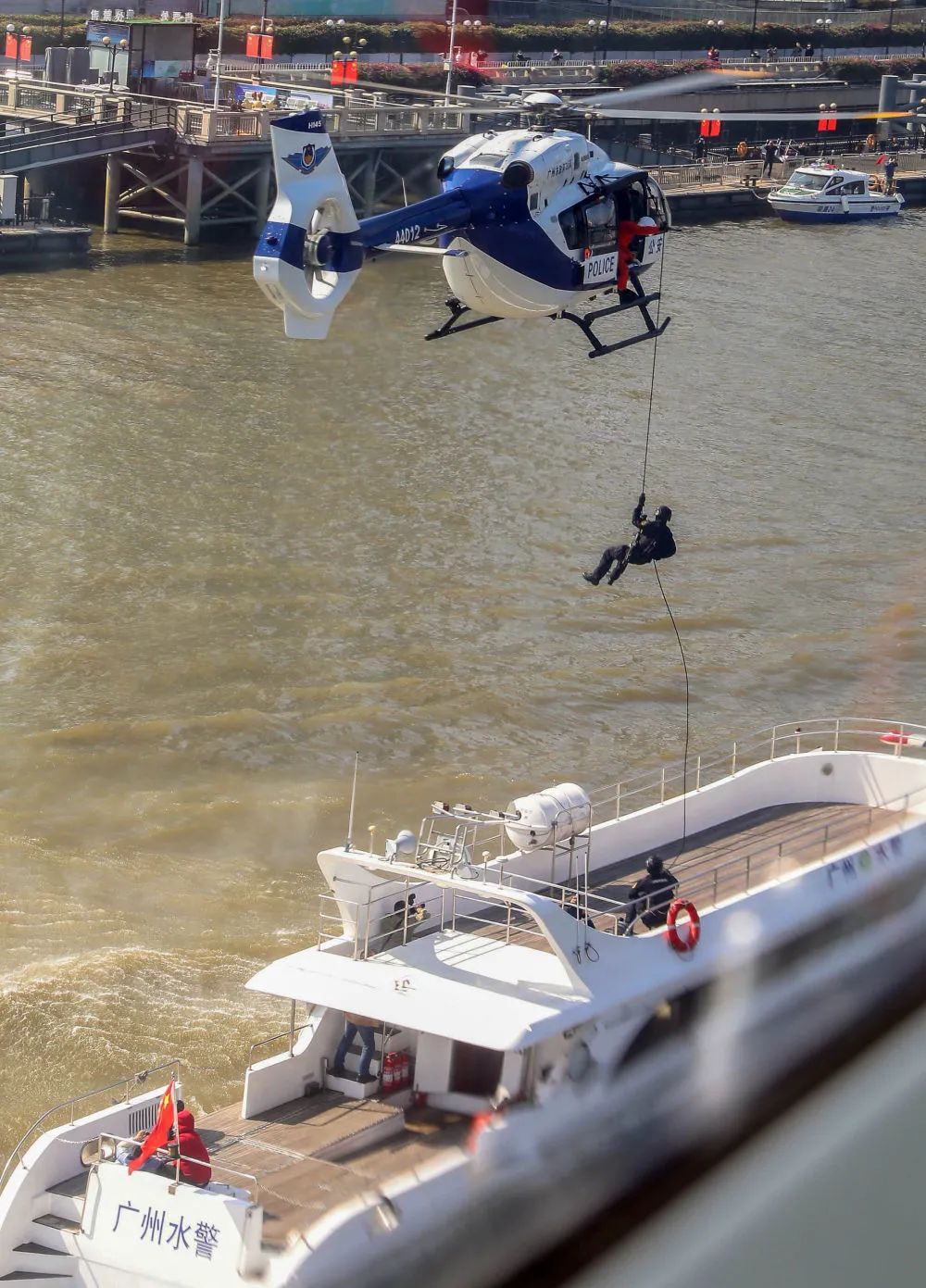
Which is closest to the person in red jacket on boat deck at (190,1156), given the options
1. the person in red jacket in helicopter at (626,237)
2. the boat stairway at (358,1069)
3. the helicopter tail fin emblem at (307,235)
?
the boat stairway at (358,1069)

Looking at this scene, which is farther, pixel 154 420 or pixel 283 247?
pixel 154 420

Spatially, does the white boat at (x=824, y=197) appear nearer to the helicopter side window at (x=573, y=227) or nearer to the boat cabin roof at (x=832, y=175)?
the boat cabin roof at (x=832, y=175)

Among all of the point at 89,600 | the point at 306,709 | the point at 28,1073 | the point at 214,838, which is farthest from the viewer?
the point at 89,600

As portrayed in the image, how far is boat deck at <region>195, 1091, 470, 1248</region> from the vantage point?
10211 mm

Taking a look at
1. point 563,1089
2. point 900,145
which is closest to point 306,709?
point 563,1089

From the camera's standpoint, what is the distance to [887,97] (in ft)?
202

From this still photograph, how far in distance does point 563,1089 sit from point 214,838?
5.63m

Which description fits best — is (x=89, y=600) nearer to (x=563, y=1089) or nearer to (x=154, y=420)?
(x=154, y=420)

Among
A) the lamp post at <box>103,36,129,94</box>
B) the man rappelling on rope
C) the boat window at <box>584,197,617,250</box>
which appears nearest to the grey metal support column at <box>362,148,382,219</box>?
the lamp post at <box>103,36,129,94</box>

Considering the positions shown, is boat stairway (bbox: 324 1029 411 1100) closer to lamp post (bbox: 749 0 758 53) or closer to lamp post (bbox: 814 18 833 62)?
lamp post (bbox: 749 0 758 53)

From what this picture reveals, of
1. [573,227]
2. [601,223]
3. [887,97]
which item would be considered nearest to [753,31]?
[887,97]

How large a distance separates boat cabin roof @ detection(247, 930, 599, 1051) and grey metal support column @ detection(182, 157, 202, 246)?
2971 centimetres

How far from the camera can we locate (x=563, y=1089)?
11.4 m

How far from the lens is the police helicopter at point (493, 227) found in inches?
532
